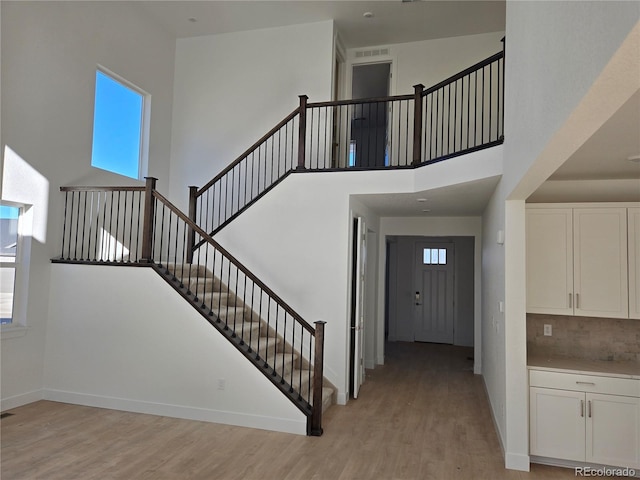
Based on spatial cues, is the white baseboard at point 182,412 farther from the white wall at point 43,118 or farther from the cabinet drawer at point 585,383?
the cabinet drawer at point 585,383

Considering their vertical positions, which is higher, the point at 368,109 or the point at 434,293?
the point at 368,109

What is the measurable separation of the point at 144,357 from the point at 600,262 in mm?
4757

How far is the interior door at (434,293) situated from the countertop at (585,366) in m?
5.60

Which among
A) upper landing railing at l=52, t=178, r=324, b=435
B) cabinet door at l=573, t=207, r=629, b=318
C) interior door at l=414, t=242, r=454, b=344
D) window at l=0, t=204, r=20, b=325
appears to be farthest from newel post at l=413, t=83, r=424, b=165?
interior door at l=414, t=242, r=454, b=344

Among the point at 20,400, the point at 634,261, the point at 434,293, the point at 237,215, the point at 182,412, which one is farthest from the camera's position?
the point at 434,293

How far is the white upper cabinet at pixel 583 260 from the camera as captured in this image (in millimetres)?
3752

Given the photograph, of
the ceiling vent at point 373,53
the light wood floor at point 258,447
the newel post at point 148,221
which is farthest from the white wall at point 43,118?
the ceiling vent at point 373,53

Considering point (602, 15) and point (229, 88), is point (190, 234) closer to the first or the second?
point (229, 88)

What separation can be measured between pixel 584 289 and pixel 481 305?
2933 millimetres

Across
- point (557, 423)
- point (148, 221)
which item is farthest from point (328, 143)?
point (557, 423)

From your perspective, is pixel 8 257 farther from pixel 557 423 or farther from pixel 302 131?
pixel 557 423

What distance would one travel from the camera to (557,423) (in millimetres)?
3477

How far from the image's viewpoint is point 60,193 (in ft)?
16.7

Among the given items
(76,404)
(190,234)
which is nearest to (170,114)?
(190,234)
